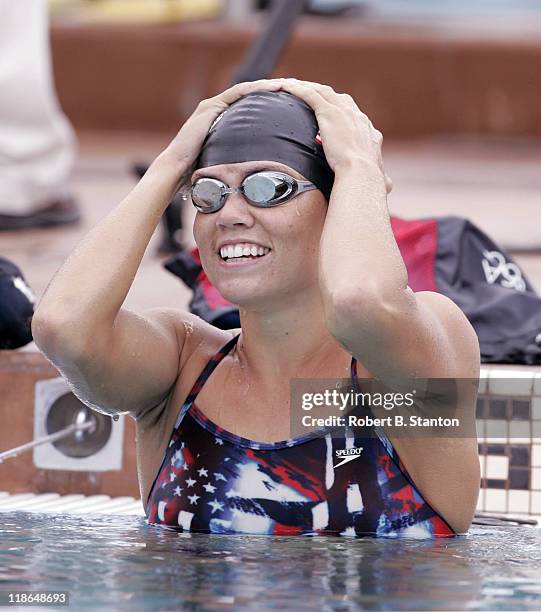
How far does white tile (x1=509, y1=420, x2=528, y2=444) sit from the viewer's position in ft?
11.5

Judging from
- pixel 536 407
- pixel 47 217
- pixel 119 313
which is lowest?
pixel 536 407

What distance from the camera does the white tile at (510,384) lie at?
3490 mm

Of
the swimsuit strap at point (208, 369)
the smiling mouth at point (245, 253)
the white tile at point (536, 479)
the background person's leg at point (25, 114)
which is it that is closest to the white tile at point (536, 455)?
the white tile at point (536, 479)

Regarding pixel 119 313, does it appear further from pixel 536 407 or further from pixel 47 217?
pixel 47 217

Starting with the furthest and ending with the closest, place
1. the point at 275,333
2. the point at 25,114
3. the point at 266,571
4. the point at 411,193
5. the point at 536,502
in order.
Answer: the point at 411,193 < the point at 25,114 < the point at 536,502 < the point at 275,333 < the point at 266,571

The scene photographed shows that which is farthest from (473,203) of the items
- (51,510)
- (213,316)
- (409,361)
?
(409,361)

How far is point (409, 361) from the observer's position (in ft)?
8.13

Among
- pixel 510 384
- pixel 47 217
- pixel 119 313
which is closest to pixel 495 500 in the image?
pixel 510 384

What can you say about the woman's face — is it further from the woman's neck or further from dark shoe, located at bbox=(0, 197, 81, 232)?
dark shoe, located at bbox=(0, 197, 81, 232)

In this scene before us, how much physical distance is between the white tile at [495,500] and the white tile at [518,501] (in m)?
0.01

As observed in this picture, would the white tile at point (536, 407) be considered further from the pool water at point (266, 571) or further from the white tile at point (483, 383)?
the pool water at point (266, 571)

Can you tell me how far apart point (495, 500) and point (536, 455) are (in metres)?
0.15

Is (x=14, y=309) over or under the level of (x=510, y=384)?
over

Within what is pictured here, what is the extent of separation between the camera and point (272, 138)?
2.61m
